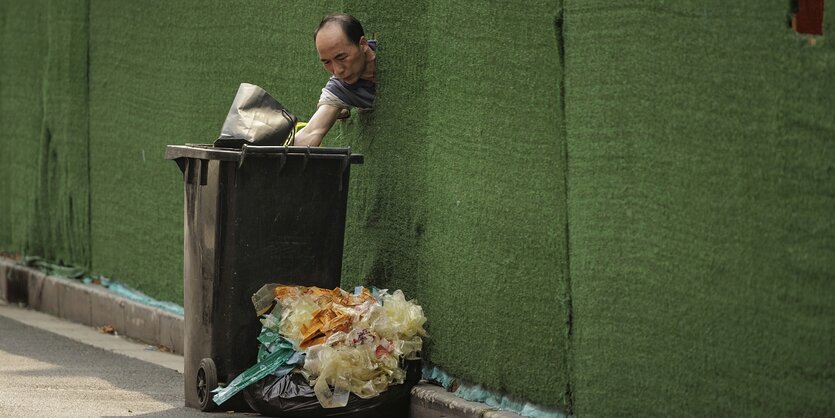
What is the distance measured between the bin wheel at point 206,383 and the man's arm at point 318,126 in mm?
1135

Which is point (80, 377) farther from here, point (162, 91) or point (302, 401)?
point (162, 91)

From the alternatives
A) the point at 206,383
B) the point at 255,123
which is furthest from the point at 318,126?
the point at 206,383

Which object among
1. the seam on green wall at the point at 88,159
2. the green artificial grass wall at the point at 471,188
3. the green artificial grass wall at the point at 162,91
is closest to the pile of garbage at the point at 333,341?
the green artificial grass wall at the point at 471,188

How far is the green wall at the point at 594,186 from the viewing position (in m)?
4.61

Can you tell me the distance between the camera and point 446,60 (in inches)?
259

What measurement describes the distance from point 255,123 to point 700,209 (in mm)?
2436

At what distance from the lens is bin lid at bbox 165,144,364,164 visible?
21.4 feet

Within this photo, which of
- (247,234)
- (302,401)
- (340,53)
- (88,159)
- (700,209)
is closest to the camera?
(700,209)

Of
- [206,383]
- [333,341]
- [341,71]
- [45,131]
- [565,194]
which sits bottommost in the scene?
[206,383]

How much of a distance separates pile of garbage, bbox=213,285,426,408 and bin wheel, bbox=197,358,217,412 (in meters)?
0.06

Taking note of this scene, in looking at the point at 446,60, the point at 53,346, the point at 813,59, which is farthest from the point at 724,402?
the point at 53,346

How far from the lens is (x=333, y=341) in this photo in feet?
20.8

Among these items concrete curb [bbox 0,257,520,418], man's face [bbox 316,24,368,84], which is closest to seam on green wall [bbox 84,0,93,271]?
concrete curb [bbox 0,257,520,418]

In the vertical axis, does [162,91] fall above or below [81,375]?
above
